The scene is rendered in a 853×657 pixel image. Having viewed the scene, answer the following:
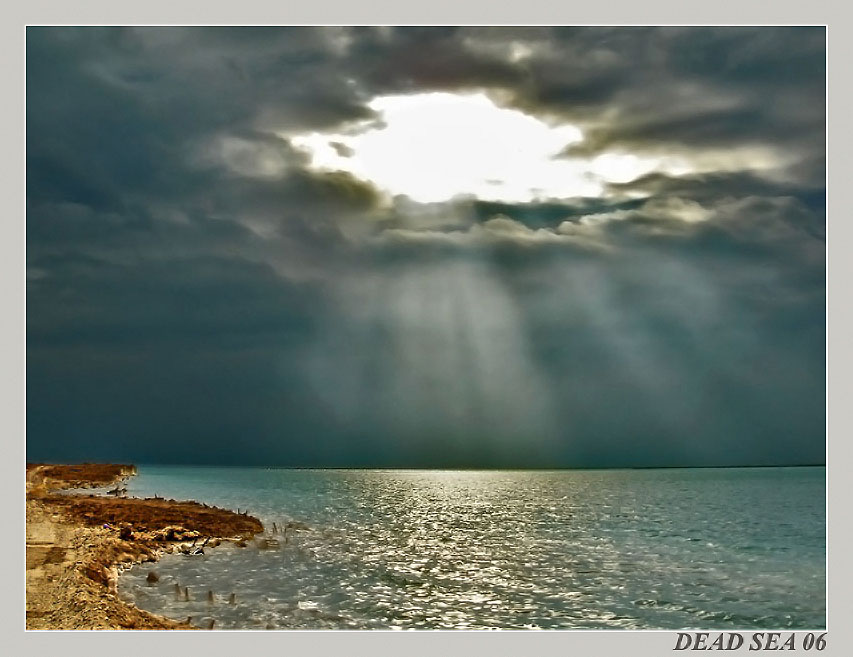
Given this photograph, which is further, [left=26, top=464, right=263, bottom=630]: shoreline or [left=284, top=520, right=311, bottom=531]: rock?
→ [left=284, top=520, right=311, bottom=531]: rock

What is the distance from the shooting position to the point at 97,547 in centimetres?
3412

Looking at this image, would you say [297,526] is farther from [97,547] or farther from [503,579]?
[503,579]

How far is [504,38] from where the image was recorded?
3397 centimetres

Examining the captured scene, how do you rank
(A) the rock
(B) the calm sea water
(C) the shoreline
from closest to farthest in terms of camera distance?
(C) the shoreline < (B) the calm sea water < (A) the rock

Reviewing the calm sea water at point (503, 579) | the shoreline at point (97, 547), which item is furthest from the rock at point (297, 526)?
the shoreline at point (97, 547)

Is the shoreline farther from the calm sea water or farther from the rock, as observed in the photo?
the rock

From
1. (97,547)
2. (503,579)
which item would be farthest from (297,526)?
(503,579)

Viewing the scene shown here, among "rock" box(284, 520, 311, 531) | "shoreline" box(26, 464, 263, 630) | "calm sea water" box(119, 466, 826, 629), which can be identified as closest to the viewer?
"shoreline" box(26, 464, 263, 630)

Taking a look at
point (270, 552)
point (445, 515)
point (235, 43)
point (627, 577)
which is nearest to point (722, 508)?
point (445, 515)

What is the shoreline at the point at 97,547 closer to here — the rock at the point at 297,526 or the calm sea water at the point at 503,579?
the calm sea water at the point at 503,579

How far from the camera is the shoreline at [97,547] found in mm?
22906

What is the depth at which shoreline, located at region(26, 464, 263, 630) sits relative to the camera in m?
22.9

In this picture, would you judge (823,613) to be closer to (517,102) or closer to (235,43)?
(517,102)

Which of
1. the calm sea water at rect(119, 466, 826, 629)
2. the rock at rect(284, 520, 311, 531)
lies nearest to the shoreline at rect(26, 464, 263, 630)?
the calm sea water at rect(119, 466, 826, 629)
